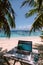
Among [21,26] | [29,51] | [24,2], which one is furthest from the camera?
[21,26]

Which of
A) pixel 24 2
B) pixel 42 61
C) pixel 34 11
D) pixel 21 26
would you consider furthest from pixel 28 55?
pixel 21 26

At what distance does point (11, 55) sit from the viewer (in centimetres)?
565

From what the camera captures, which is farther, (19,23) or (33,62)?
(19,23)

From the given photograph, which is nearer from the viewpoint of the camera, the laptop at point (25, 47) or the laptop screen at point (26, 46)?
the laptop at point (25, 47)

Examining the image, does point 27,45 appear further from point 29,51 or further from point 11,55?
point 11,55

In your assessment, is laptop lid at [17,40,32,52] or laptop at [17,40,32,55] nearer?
laptop at [17,40,32,55]

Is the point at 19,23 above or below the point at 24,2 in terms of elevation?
below

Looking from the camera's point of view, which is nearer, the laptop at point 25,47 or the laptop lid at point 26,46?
the laptop at point 25,47

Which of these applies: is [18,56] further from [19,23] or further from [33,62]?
[19,23]

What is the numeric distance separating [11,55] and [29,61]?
0.86m

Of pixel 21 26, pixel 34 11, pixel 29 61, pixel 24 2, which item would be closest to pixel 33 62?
pixel 29 61

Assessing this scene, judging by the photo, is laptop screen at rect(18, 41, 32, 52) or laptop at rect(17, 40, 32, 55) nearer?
laptop at rect(17, 40, 32, 55)

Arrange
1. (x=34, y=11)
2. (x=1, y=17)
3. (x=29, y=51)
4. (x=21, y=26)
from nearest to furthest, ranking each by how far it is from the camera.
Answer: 1. (x=29, y=51)
2. (x=1, y=17)
3. (x=34, y=11)
4. (x=21, y=26)

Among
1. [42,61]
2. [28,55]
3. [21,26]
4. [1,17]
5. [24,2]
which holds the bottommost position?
[21,26]
